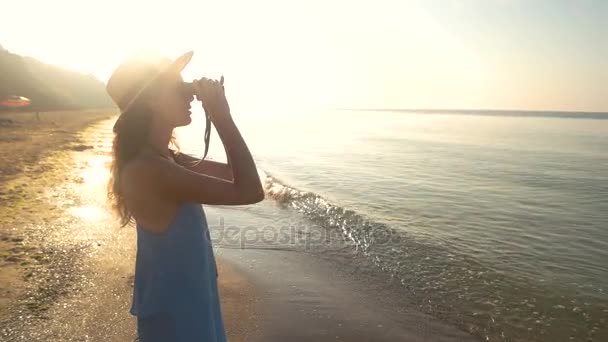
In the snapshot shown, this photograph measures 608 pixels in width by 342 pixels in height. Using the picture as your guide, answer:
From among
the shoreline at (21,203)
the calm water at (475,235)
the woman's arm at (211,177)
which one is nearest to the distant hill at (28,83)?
the shoreline at (21,203)

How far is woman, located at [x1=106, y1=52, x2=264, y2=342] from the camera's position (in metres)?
1.65

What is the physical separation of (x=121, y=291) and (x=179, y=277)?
5.10m

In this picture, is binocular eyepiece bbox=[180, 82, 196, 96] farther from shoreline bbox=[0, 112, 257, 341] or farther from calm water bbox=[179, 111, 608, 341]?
calm water bbox=[179, 111, 608, 341]

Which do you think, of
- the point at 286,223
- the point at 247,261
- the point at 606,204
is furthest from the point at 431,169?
the point at 247,261

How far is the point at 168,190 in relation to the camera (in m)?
1.64

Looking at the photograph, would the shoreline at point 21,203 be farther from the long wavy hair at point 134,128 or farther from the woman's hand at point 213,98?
the woman's hand at point 213,98

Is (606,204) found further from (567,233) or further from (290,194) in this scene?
(290,194)

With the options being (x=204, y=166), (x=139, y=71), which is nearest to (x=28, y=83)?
(x=204, y=166)

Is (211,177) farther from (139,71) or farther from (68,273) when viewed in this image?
(68,273)

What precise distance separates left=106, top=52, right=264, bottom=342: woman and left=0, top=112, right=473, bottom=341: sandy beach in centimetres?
376

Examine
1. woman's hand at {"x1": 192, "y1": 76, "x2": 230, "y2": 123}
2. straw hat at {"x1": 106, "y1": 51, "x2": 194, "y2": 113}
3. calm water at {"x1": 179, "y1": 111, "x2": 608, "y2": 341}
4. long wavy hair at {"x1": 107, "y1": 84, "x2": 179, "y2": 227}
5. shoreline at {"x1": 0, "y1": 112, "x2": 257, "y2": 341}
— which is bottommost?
calm water at {"x1": 179, "y1": 111, "x2": 608, "y2": 341}

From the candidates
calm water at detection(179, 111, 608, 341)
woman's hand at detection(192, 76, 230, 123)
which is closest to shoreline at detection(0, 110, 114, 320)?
calm water at detection(179, 111, 608, 341)

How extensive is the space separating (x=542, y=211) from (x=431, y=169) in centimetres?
1113

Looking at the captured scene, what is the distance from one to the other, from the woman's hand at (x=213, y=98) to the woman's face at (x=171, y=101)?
0.15m
